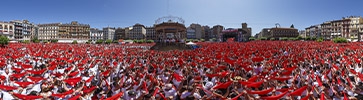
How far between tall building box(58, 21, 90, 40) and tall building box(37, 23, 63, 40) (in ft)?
9.76

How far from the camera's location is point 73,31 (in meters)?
132

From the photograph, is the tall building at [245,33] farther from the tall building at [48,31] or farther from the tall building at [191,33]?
the tall building at [48,31]

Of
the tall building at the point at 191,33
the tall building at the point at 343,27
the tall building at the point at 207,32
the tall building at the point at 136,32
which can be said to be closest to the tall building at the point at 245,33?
the tall building at the point at 191,33

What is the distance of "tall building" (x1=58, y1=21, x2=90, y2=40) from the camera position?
130m

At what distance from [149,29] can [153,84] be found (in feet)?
441

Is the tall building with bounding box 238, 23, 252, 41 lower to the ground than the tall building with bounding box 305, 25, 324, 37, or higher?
lower

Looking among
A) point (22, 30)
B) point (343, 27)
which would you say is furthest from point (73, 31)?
point (343, 27)

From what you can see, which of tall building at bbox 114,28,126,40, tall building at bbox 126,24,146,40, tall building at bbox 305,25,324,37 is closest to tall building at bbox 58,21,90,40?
tall building at bbox 114,28,126,40

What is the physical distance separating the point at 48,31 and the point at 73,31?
17996 mm

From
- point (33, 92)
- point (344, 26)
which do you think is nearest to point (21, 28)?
point (33, 92)

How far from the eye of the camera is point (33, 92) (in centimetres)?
361

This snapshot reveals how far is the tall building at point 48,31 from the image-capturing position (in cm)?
12950

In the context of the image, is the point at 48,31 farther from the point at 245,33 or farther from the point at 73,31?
the point at 245,33

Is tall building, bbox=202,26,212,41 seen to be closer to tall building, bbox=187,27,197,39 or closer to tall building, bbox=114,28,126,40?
tall building, bbox=187,27,197,39
